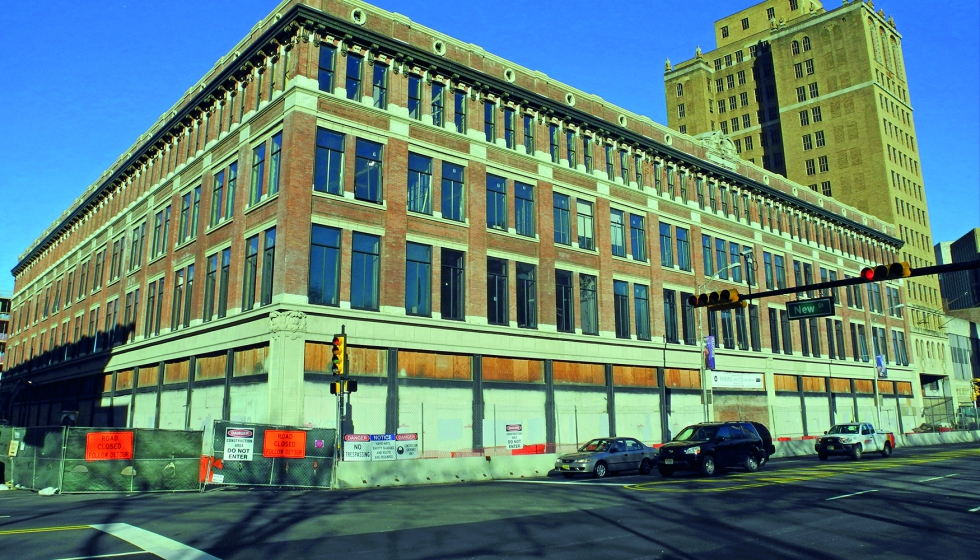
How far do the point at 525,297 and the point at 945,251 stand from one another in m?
153

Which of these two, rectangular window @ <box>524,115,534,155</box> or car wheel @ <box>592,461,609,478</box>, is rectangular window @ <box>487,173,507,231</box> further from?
car wheel @ <box>592,461,609,478</box>

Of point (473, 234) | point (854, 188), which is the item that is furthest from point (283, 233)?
point (854, 188)

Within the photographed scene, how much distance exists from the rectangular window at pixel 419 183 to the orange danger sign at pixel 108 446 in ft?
51.7

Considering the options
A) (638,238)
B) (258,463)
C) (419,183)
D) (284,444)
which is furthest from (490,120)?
(258,463)

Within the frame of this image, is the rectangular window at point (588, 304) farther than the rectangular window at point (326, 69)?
Yes

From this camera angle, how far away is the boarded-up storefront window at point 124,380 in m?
42.2

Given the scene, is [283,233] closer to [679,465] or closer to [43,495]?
[43,495]

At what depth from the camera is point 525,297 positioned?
3738 cm

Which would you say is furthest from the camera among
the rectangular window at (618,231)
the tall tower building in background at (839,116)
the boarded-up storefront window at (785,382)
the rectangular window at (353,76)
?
the tall tower building in background at (839,116)

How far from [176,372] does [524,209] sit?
20.1 meters

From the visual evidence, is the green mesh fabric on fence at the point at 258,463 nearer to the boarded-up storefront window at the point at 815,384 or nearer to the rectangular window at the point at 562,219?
the rectangular window at the point at 562,219

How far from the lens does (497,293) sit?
118 feet

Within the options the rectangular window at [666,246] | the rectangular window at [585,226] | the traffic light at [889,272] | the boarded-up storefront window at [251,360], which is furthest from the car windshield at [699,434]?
the rectangular window at [666,246]

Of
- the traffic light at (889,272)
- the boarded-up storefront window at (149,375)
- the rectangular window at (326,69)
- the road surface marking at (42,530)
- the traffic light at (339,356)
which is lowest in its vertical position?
the road surface marking at (42,530)
